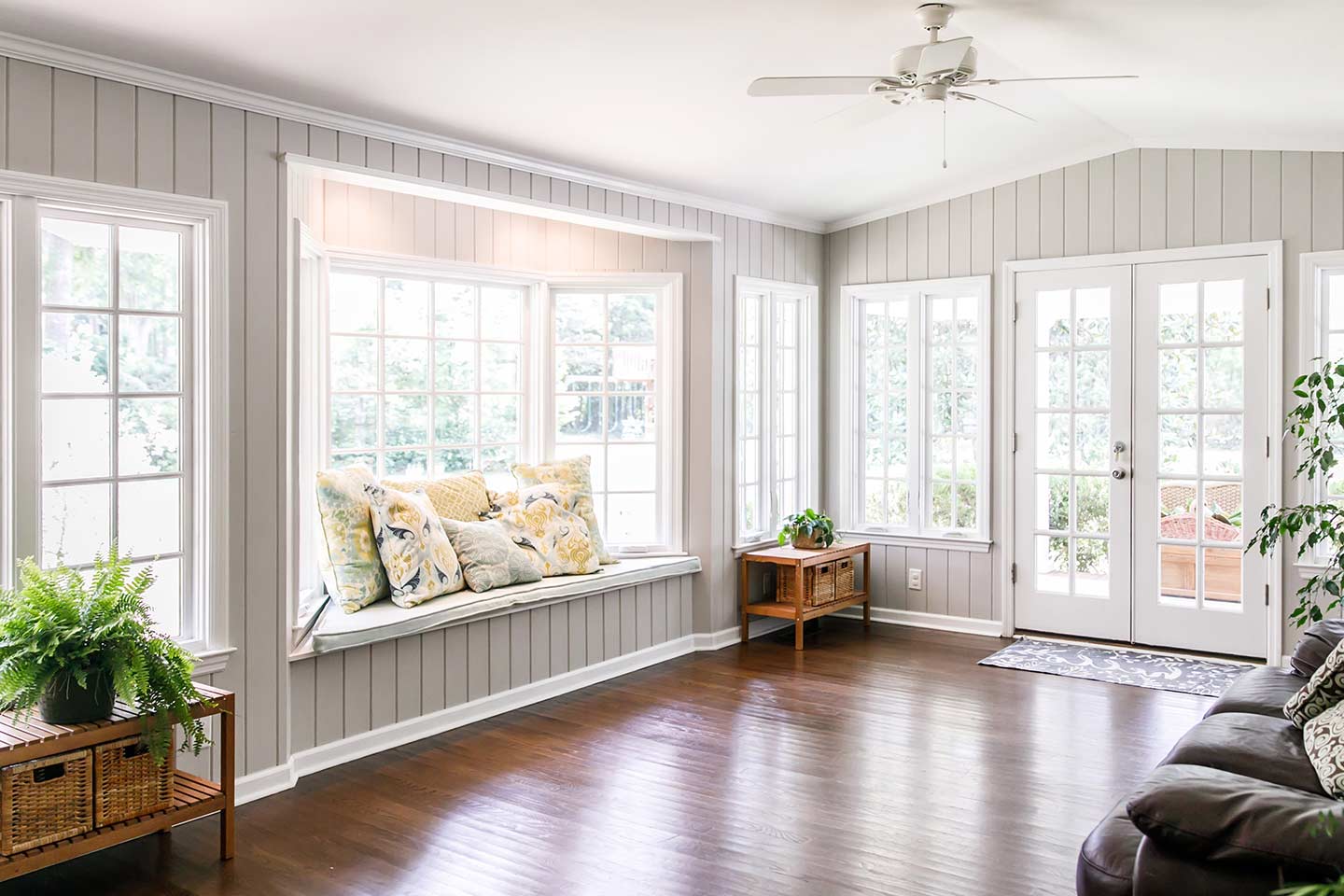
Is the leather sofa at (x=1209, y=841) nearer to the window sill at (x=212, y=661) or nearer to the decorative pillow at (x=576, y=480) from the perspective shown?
the window sill at (x=212, y=661)

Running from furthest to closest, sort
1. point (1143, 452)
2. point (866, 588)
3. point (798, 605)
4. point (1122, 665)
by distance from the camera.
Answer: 1. point (866, 588)
2. point (798, 605)
3. point (1143, 452)
4. point (1122, 665)

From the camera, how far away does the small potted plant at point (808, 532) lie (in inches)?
241

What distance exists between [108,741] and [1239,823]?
2.81 m

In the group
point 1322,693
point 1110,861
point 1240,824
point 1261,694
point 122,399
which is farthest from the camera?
point 122,399

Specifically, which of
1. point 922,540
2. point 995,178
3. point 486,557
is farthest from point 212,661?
point 995,178

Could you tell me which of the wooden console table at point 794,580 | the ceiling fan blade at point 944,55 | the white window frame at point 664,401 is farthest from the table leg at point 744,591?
the ceiling fan blade at point 944,55

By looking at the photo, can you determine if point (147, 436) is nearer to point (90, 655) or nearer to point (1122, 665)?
point (90, 655)

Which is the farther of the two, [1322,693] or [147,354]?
[147,354]

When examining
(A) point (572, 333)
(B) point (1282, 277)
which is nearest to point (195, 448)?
(A) point (572, 333)

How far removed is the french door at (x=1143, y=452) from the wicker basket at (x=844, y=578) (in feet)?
3.18

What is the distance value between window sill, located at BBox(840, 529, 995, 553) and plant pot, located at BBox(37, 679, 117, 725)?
463 cm

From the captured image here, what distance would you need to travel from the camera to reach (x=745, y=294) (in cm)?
621

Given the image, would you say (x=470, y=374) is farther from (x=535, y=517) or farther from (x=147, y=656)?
(x=147, y=656)

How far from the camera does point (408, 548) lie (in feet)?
14.7
